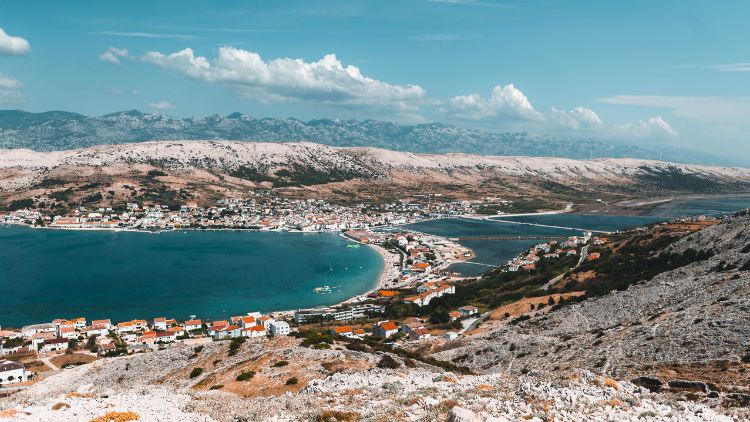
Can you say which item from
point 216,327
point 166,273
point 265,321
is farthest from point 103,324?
point 166,273

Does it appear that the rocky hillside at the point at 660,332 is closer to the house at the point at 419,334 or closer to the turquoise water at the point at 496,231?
the house at the point at 419,334

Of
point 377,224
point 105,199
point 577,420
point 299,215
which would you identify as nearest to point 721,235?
point 577,420

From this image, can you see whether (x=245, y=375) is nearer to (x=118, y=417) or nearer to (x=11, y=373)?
(x=118, y=417)

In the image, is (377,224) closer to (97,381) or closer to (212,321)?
(212,321)

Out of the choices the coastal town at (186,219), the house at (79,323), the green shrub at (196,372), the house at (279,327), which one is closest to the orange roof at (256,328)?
the house at (279,327)

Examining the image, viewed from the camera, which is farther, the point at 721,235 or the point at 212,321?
the point at 212,321

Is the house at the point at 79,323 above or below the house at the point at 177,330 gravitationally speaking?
below
